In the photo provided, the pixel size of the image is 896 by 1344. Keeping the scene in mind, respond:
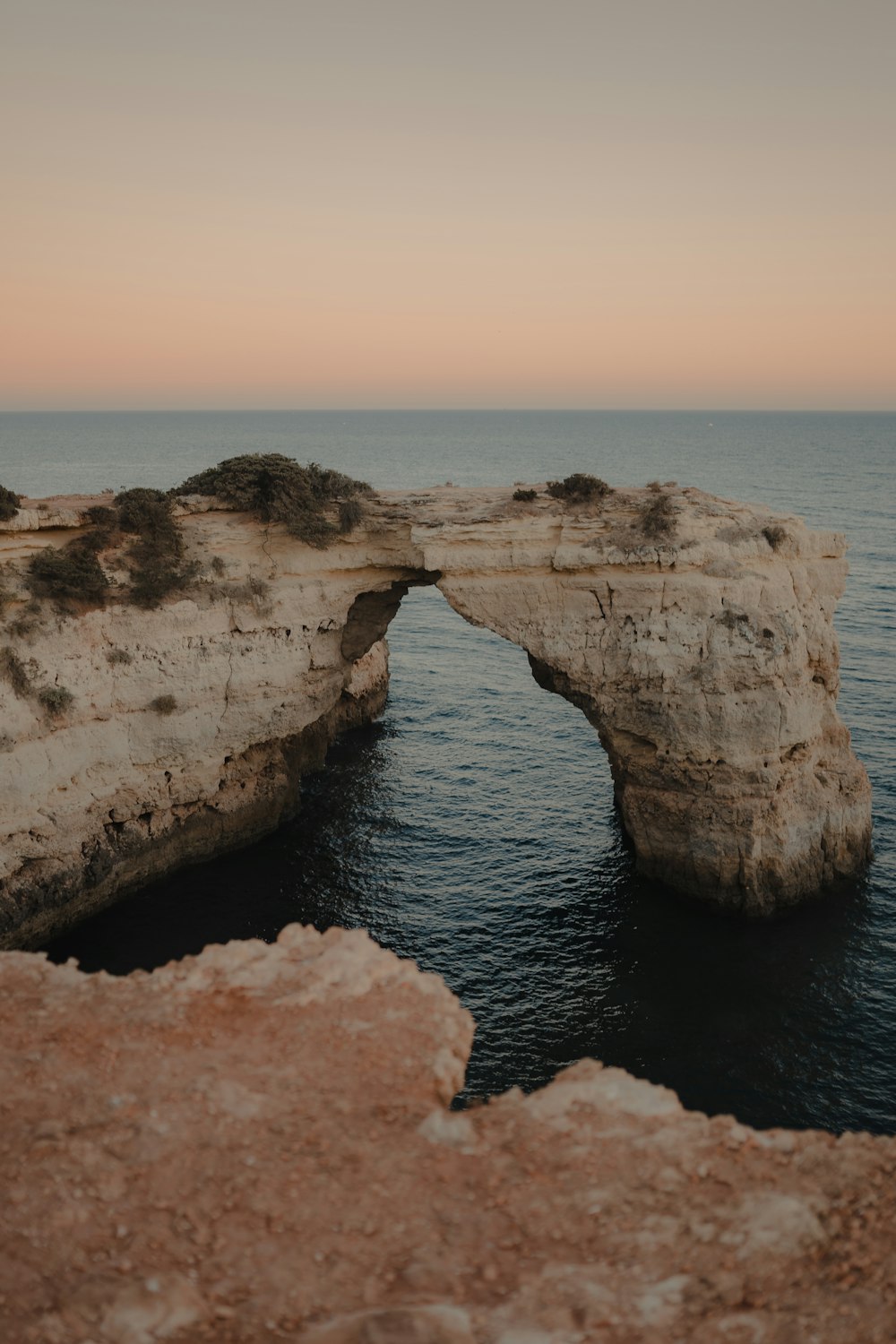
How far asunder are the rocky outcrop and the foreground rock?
1512 cm

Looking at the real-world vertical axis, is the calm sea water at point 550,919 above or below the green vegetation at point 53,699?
below

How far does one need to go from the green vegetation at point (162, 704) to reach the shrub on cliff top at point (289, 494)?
21.8ft

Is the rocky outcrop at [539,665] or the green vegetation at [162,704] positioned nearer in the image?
the rocky outcrop at [539,665]

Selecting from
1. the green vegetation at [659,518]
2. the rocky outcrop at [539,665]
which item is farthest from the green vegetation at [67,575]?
the green vegetation at [659,518]

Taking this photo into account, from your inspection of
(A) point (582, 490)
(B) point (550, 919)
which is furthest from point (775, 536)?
(B) point (550, 919)

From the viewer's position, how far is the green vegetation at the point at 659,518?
1147 inches

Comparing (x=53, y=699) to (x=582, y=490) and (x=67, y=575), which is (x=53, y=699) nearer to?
(x=67, y=575)

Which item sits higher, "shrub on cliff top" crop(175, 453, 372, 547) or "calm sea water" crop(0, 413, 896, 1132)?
"shrub on cliff top" crop(175, 453, 372, 547)

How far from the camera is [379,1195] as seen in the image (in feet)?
36.0

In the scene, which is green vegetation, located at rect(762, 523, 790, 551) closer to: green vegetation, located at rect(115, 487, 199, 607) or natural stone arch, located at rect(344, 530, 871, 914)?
natural stone arch, located at rect(344, 530, 871, 914)

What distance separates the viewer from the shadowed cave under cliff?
2258 cm

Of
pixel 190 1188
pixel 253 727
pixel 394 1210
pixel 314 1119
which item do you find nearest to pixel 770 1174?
pixel 394 1210

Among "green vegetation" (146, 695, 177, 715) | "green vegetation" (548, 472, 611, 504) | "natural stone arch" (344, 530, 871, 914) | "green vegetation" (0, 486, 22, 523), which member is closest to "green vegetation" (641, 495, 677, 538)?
"natural stone arch" (344, 530, 871, 914)

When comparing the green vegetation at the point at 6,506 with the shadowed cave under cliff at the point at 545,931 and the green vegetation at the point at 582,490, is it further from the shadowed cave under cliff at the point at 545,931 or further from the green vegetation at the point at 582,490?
the green vegetation at the point at 582,490
